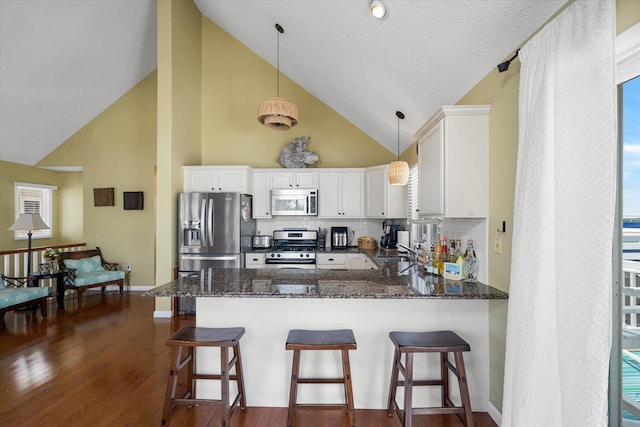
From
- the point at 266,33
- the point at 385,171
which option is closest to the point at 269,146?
the point at 266,33

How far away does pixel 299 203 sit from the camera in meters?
4.88

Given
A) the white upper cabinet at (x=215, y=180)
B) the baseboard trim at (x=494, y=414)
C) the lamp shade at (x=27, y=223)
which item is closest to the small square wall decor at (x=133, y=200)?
the lamp shade at (x=27, y=223)

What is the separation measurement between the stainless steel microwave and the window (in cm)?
458

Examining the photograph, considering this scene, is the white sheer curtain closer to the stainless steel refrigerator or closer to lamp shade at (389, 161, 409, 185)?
lamp shade at (389, 161, 409, 185)

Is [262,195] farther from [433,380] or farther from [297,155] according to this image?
[433,380]

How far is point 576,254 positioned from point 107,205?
6660 millimetres

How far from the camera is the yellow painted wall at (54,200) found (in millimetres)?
5418

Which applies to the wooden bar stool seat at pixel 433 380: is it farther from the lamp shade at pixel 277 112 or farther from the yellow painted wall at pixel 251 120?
the yellow painted wall at pixel 251 120

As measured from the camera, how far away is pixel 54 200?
6.47 metres

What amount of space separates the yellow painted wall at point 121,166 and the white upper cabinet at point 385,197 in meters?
3.99

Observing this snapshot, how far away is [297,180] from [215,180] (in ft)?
4.00

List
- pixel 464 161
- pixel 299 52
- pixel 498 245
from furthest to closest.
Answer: pixel 299 52 < pixel 464 161 < pixel 498 245

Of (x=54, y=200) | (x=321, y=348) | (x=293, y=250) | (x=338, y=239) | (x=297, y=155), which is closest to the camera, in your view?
(x=321, y=348)

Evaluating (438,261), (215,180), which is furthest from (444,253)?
(215,180)
